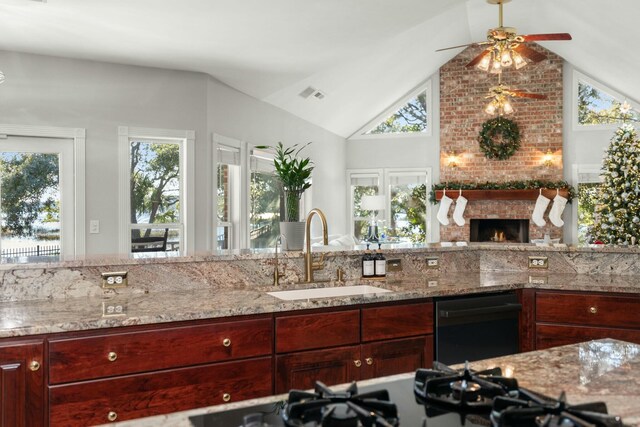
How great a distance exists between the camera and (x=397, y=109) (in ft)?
34.4

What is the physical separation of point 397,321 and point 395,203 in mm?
7866

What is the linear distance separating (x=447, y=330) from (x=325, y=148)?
22.3ft

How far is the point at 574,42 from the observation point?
8273 mm

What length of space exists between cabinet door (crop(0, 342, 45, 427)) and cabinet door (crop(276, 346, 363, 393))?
0.94 m

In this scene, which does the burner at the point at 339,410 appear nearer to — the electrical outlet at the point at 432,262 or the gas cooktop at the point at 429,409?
the gas cooktop at the point at 429,409

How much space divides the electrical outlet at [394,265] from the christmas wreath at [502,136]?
702 centimetres

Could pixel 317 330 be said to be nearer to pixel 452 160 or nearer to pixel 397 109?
pixel 452 160

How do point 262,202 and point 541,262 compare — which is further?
point 262,202

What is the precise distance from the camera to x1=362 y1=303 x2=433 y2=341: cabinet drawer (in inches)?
106

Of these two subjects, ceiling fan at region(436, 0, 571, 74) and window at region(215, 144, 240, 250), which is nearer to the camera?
ceiling fan at region(436, 0, 571, 74)

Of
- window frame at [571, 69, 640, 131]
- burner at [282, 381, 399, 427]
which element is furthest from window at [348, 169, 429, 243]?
burner at [282, 381, 399, 427]

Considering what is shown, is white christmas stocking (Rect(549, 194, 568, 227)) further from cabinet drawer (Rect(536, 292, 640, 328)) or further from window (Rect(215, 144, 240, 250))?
cabinet drawer (Rect(536, 292, 640, 328))

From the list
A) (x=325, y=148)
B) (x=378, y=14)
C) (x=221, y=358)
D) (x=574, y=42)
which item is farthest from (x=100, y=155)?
(x=574, y=42)

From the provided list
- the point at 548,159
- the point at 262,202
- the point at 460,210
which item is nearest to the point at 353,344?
the point at 262,202
